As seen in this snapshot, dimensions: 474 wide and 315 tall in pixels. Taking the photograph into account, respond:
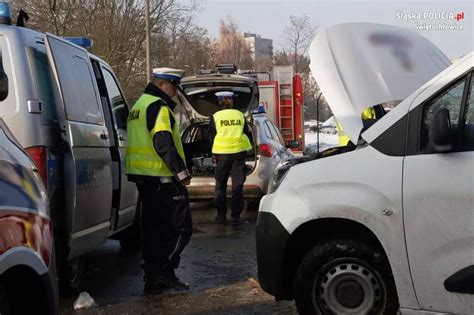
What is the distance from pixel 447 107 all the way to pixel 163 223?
266 centimetres

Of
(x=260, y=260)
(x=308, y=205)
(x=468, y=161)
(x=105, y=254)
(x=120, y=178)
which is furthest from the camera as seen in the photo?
(x=105, y=254)

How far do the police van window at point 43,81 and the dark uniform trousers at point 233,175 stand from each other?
13.8 feet

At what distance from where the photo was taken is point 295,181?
3.99 metres

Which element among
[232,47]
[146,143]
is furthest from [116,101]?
[232,47]

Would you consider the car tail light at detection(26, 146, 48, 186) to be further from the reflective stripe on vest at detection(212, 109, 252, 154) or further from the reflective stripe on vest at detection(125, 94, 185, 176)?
the reflective stripe on vest at detection(212, 109, 252, 154)

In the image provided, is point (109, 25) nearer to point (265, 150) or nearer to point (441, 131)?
point (265, 150)

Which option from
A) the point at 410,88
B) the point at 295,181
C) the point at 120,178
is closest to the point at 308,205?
the point at 295,181

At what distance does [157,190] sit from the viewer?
5172 mm

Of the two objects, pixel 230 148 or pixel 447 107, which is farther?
pixel 230 148

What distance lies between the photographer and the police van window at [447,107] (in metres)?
3.52

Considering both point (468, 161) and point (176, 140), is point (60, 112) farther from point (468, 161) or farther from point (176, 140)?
point (468, 161)

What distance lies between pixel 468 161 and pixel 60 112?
111 inches

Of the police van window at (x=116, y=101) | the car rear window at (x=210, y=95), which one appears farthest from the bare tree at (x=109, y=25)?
the police van window at (x=116, y=101)

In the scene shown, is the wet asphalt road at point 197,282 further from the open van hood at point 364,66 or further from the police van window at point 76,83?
the open van hood at point 364,66
